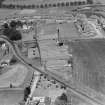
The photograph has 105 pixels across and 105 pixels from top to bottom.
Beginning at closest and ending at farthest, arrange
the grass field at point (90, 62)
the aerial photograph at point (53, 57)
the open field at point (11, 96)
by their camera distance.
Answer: the open field at point (11, 96), the aerial photograph at point (53, 57), the grass field at point (90, 62)

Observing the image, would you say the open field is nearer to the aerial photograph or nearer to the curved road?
the aerial photograph

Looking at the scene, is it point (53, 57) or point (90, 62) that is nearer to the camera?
point (90, 62)

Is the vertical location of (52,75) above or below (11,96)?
above

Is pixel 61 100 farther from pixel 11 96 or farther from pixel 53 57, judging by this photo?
pixel 53 57

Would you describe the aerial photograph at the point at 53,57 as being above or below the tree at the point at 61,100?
above

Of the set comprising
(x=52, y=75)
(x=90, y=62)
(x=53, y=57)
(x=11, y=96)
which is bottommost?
(x=11, y=96)

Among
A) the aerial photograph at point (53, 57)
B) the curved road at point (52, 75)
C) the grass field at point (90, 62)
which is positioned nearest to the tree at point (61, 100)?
the aerial photograph at point (53, 57)

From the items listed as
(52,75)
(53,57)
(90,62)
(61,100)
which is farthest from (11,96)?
(90,62)

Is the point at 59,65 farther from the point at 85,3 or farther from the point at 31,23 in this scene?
the point at 85,3

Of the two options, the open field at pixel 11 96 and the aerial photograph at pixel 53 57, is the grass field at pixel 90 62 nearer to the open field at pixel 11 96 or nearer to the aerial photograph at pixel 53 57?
the aerial photograph at pixel 53 57

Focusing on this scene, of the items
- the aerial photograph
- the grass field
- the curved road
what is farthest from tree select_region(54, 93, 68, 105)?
the grass field
